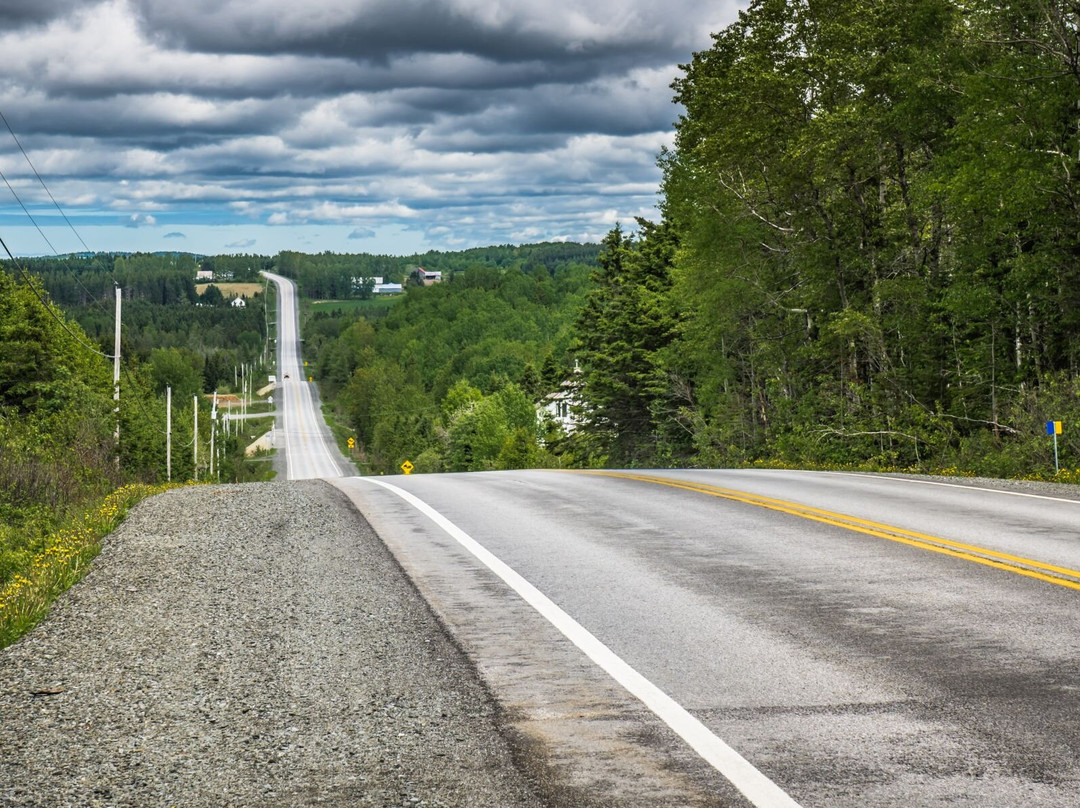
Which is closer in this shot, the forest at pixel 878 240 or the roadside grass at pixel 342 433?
the forest at pixel 878 240

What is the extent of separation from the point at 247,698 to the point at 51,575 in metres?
4.62

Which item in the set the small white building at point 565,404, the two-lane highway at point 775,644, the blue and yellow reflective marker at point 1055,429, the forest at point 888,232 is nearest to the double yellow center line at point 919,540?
the two-lane highway at point 775,644

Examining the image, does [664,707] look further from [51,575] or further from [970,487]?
[970,487]

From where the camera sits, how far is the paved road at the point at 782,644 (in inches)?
161

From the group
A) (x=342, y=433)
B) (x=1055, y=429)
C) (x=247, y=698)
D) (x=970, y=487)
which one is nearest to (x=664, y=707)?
(x=247, y=698)

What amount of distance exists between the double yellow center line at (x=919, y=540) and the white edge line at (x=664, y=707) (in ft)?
12.1

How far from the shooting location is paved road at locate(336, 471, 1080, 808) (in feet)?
13.5

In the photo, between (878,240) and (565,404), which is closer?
(878,240)

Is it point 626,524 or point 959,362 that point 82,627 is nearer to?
point 626,524

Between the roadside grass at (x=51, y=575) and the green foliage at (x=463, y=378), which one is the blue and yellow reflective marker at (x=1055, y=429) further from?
the green foliage at (x=463, y=378)

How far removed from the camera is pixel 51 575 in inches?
353

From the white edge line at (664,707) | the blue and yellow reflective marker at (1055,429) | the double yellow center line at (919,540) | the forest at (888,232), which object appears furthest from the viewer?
the forest at (888,232)

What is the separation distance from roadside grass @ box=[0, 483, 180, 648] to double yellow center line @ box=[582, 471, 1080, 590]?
23.8ft

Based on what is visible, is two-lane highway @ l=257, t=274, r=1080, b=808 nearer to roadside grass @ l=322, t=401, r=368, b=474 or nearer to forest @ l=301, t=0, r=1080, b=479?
forest @ l=301, t=0, r=1080, b=479
